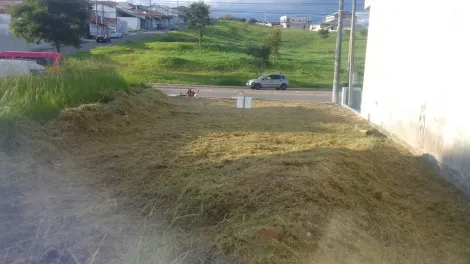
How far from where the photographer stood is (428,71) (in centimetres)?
973

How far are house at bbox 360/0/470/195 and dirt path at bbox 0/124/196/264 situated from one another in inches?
205

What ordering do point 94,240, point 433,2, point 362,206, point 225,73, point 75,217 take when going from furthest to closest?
point 225,73 < point 433,2 < point 362,206 < point 75,217 < point 94,240

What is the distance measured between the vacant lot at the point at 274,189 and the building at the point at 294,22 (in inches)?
3599

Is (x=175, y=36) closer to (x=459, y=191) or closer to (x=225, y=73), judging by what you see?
(x=225, y=73)

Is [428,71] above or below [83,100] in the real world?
above

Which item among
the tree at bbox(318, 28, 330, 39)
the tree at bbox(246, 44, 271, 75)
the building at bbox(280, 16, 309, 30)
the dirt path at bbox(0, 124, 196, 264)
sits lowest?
the dirt path at bbox(0, 124, 196, 264)

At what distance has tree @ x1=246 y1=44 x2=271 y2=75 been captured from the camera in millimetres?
45125

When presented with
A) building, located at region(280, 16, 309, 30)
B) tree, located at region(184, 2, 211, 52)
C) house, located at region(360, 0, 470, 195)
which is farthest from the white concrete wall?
house, located at region(360, 0, 470, 195)

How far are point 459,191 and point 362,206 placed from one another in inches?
112

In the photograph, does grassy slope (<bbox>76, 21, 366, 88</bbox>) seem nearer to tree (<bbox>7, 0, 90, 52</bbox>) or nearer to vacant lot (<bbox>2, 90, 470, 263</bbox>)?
tree (<bbox>7, 0, 90, 52</bbox>)

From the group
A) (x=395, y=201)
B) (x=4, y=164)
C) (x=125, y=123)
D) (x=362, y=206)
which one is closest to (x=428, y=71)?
(x=395, y=201)

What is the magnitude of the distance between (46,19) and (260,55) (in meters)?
18.3

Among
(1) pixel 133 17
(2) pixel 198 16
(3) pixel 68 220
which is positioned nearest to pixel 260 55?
(2) pixel 198 16

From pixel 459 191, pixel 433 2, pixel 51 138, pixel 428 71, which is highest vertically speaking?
pixel 433 2
